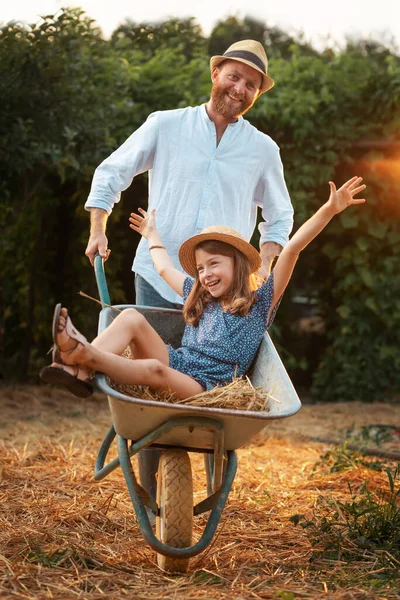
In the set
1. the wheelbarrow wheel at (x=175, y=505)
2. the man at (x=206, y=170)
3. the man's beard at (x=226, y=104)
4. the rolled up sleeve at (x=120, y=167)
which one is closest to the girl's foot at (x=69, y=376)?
the wheelbarrow wheel at (x=175, y=505)

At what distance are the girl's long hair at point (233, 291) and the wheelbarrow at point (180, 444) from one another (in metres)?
0.25

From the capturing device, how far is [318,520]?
9.79ft

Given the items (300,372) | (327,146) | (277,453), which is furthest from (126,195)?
(277,453)

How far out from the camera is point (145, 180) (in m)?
6.04

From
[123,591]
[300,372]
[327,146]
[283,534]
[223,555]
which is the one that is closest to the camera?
[123,591]

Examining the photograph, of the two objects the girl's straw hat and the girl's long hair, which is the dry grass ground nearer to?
the girl's long hair

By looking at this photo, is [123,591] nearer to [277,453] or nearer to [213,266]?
[213,266]

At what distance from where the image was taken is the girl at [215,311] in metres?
2.52

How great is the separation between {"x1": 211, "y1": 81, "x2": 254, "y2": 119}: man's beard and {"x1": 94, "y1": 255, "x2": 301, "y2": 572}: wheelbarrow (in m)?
1.01

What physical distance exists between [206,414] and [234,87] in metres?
1.37

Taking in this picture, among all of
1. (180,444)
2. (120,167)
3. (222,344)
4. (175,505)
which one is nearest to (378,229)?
(120,167)

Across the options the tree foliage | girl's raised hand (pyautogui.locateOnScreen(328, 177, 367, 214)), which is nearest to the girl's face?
girl's raised hand (pyautogui.locateOnScreen(328, 177, 367, 214))

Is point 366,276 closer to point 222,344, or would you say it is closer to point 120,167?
point 120,167

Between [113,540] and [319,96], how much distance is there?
4.11 m
